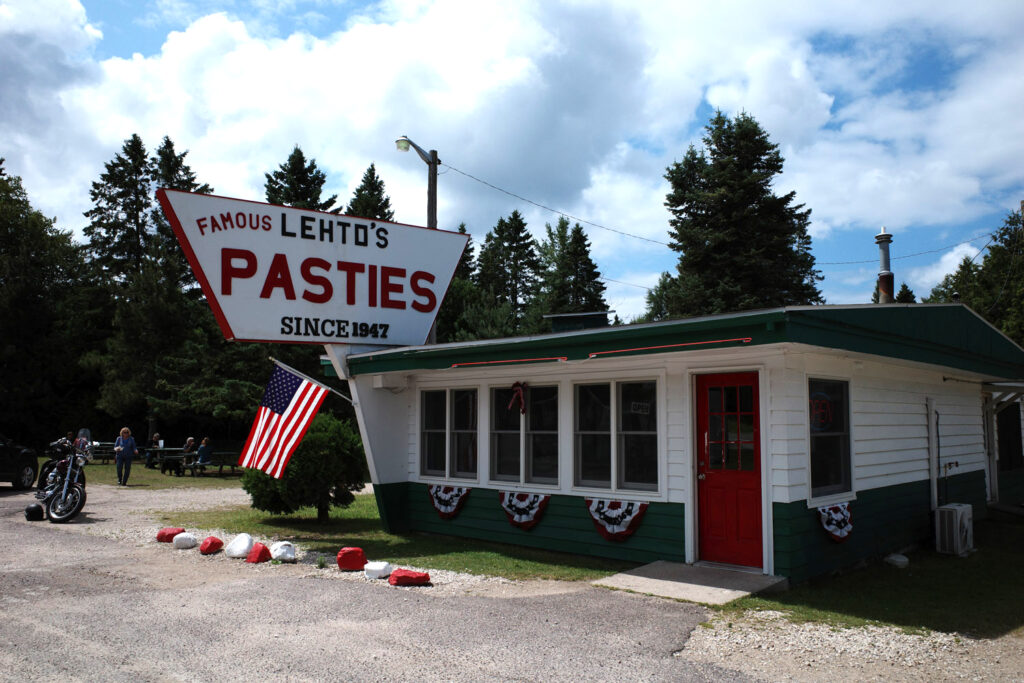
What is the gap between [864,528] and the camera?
9109mm

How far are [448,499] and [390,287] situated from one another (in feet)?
11.1

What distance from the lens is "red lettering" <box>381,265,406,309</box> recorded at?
11.6 meters

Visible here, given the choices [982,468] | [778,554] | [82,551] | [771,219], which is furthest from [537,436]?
[771,219]

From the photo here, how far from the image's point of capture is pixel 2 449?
17172 mm

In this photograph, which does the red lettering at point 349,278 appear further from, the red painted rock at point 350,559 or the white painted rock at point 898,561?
the white painted rock at point 898,561

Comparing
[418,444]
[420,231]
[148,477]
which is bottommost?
[148,477]

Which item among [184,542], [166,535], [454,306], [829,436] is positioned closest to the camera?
[829,436]

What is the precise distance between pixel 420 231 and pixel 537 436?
4161 mm

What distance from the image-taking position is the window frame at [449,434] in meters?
10.8

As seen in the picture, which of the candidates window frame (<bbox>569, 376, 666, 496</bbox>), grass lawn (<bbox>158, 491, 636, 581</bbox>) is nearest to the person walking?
grass lawn (<bbox>158, 491, 636, 581</bbox>)

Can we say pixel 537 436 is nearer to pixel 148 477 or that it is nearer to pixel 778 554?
pixel 778 554

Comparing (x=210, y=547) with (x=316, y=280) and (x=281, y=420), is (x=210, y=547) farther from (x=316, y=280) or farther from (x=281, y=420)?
(x=316, y=280)

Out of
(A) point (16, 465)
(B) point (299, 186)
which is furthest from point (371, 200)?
(A) point (16, 465)

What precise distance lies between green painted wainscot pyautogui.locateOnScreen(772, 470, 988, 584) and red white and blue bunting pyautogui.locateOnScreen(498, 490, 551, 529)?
307 cm
